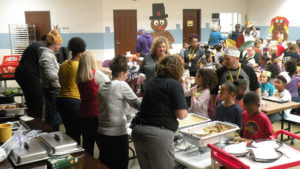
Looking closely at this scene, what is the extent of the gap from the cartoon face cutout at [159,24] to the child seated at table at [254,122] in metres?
9.43

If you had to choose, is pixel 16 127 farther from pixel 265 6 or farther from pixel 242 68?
pixel 265 6

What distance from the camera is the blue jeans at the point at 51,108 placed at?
11.4 feet

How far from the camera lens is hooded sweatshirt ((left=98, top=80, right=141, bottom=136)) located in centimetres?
245

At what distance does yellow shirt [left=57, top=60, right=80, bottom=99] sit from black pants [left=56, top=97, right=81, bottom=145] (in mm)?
52

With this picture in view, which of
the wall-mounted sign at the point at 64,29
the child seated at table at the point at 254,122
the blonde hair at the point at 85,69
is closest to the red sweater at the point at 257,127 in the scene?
the child seated at table at the point at 254,122

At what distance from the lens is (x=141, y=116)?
2287 millimetres

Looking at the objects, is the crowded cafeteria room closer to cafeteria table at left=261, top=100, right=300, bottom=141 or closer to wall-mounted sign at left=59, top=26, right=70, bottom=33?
cafeteria table at left=261, top=100, right=300, bottom=141

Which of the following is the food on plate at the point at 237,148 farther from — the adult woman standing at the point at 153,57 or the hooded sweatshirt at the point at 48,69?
the hooded sweatshirt at the point at 48,69

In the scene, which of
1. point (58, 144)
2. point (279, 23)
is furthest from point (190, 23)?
point (58, 144)

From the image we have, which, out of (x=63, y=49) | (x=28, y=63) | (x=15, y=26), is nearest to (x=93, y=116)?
(x=28, y=63)

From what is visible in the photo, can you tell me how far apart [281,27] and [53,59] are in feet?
36.5

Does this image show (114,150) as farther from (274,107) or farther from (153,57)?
(274,107)

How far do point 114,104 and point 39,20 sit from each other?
351 inches

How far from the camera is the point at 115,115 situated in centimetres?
247
